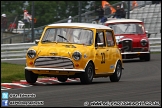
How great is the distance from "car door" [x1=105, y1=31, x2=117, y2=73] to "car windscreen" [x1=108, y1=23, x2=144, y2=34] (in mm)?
9691

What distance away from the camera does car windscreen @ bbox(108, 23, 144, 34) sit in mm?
28484

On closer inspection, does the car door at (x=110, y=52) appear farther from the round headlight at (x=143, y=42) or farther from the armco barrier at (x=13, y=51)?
the armco barrier at (x=13, y=51)

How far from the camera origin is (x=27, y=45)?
31.3m

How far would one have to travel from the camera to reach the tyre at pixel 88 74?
1619 centimetres

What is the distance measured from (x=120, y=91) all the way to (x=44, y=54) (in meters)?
2.81

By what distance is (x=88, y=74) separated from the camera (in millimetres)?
16422

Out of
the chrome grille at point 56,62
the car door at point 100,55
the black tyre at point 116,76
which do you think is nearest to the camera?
the chrome grille at point 56,62

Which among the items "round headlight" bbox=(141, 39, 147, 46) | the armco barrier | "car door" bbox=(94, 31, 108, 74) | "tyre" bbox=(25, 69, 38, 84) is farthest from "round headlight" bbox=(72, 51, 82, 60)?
the armco barrier

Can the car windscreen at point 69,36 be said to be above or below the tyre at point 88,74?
above

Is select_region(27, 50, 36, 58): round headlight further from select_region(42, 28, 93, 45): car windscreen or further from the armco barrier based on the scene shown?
the armco barrier

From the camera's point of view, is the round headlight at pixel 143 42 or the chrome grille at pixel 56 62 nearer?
the chrome grille at pixel 56 62

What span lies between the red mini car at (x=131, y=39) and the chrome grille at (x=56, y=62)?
1166 centimetres

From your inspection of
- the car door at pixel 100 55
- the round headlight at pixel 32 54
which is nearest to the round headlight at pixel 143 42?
the car door at pixel 100 55

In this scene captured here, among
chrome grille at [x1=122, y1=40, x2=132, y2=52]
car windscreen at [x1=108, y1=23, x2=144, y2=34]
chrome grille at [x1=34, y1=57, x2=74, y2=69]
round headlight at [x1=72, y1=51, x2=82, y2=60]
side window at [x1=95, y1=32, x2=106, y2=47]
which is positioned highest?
car windscreen at [x1=108, y1=23, x2=144, y2=34]
